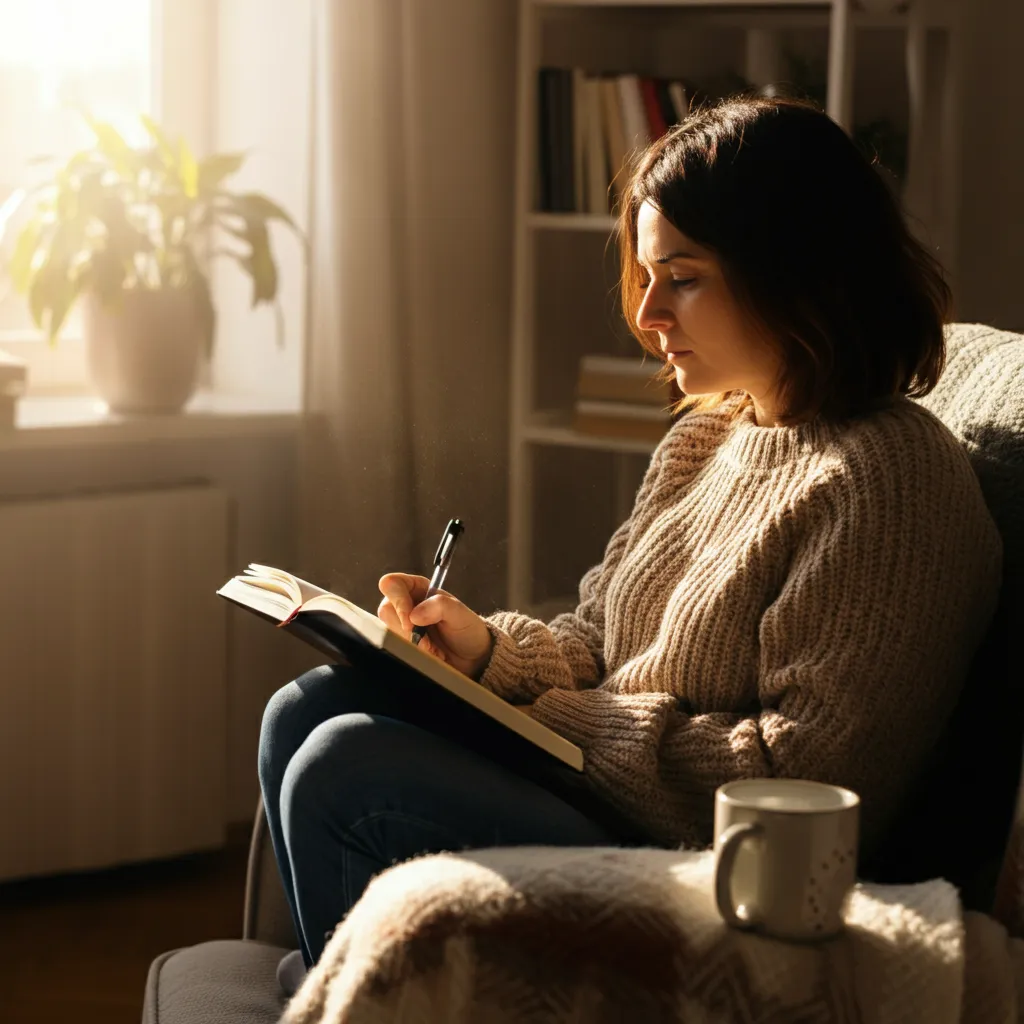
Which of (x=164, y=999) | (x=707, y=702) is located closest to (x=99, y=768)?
(x=164, y=999)

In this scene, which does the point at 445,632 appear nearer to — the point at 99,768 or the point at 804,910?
the point at 804,910

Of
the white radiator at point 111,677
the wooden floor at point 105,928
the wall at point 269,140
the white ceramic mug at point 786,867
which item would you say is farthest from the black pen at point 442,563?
the wall at point 269,140

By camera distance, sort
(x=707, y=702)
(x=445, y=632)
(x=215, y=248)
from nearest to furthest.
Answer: (x=707, y=702) < (x=445, y=632) < (x=215, y=248)

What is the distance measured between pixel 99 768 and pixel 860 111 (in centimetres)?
155

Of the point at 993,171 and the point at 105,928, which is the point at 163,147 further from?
the point at 993,171

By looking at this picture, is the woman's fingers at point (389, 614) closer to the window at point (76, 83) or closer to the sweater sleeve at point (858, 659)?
the sweater sleeve at point (858, 659)

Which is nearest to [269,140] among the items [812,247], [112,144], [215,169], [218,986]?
[215,169]

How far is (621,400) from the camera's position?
2391mm

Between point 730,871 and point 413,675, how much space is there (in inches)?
12.6

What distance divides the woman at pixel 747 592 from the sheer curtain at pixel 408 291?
3.26 ft

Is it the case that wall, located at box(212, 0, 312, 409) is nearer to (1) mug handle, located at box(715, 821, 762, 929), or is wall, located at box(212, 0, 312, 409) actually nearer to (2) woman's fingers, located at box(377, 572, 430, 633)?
(2) woman's fingers, located at box(377, 572, 430, 633)

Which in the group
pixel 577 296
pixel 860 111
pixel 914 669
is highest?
pixel 860 111

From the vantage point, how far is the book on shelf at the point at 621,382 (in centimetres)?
236

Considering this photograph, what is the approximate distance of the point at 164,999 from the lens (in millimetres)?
1284
